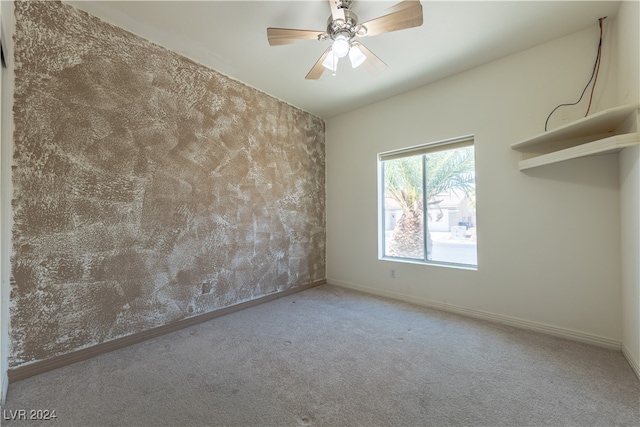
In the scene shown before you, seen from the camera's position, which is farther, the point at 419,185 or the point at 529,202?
the point at 419,185

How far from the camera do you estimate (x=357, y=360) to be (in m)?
2.08

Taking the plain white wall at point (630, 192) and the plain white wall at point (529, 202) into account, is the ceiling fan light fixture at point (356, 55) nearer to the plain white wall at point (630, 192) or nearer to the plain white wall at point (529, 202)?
the plain white wall at point (529, 202)

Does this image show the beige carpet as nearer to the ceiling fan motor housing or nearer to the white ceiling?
the ceiling fan motor housing

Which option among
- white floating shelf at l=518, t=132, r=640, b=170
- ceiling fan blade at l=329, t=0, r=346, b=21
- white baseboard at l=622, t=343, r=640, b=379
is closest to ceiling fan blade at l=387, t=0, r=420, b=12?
ceiling fan blade at l=329, t=0, r=346, b=21

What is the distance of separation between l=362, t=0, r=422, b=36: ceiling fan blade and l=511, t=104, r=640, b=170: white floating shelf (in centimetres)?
147

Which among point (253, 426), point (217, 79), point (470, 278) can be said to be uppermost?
point (217, 79)

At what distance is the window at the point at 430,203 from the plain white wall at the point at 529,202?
16 centimetres

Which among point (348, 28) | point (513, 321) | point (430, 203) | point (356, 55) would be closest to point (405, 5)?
point (348, 28)

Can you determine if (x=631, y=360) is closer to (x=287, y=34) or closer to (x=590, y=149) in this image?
(x=590, y=149)

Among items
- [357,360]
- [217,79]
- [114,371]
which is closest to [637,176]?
[357,360]

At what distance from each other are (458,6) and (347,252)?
3.15 m

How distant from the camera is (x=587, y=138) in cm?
232

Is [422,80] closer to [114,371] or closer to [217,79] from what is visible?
[217,79]

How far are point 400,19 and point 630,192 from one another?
7.04 feet
